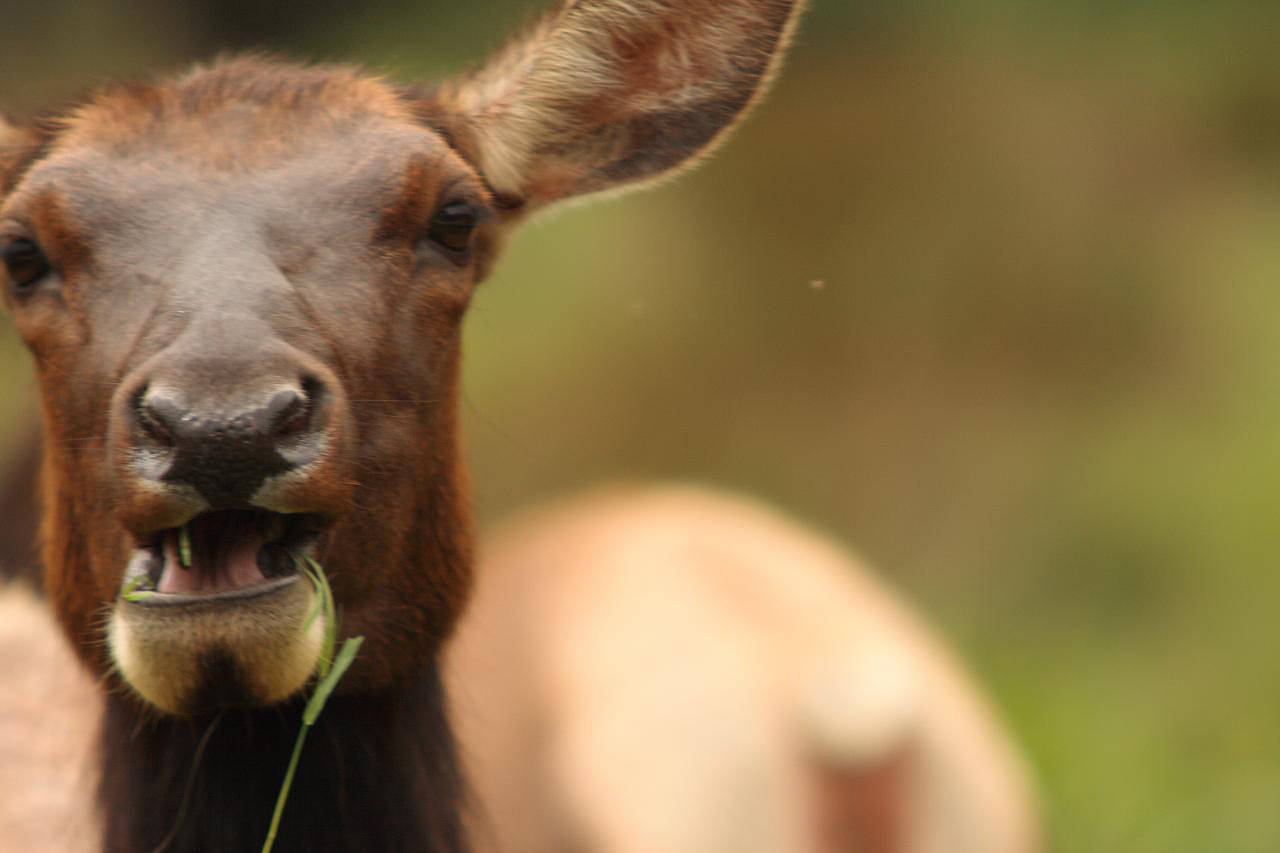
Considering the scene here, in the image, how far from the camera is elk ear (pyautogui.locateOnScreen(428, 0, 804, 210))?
4.46 m

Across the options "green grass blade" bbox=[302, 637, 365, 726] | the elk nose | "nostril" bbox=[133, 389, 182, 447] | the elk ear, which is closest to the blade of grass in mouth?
"green grass blade" bbox=[302, 637, 365, 726]

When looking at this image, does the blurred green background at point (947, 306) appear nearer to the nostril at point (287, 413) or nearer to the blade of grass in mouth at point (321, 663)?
the blade of grass in mouth at point (321, 663)

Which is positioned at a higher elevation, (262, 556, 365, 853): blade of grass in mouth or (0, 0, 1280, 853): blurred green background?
(262, 556, 365, 853): blade of grass in mouth

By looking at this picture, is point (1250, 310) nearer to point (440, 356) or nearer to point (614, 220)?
point (614, 220)

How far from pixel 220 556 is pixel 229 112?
104 centimetres

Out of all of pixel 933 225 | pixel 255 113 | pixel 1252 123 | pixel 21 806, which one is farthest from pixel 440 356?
pixel 1252 123

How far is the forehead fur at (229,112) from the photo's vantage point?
386 cm

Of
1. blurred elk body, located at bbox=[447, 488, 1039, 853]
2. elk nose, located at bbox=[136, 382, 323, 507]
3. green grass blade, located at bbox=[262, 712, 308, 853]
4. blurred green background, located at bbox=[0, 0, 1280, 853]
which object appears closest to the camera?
elk nose, located at bbox=[136, 382, 323, 507]

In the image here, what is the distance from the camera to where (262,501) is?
3.31 metres

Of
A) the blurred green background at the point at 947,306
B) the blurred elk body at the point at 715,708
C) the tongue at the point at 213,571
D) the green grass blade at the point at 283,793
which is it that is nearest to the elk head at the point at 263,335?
the tongue at the point at 213,571

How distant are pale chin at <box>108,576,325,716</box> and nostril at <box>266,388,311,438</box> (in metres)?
0.30

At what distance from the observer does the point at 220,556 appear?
3432mm

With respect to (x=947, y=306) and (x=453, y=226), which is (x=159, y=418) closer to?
(x=453, y=226)

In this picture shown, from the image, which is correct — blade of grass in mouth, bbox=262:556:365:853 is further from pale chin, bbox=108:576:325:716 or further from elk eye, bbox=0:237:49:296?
elk eye, bbox=0:237:49:296
